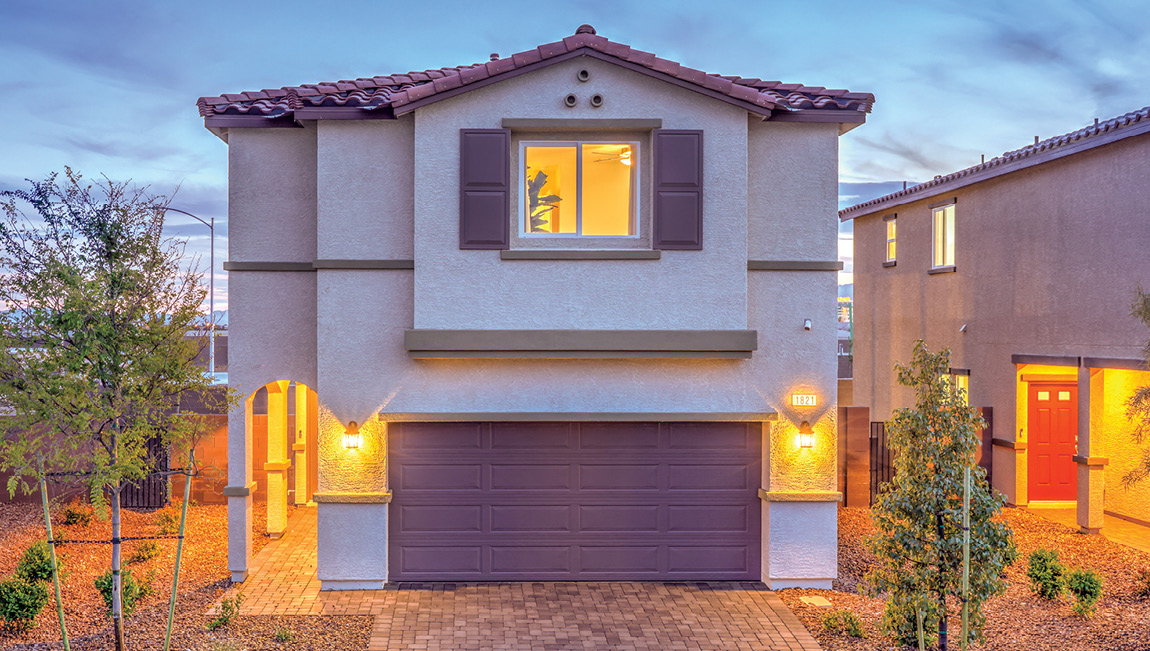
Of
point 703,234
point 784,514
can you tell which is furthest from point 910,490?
point 703,234

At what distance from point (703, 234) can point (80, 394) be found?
272 inches

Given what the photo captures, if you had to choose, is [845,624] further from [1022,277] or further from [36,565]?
[36,565]

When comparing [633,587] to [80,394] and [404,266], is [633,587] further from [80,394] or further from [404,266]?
[80,394]

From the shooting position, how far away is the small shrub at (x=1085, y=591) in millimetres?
8992

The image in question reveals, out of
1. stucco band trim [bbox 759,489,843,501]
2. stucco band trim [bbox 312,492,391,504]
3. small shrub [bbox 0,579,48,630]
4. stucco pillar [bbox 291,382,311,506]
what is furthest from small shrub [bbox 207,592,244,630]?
stucco band trim [bbox 759,489,843,501]

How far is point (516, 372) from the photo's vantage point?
33.8ft

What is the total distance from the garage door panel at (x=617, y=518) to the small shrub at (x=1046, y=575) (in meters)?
4.55

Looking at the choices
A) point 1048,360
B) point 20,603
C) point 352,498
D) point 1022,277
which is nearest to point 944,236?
point 1022,277

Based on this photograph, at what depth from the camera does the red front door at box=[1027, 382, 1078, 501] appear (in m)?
15.0

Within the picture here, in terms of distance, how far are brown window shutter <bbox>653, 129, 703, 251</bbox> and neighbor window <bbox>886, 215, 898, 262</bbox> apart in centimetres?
1097

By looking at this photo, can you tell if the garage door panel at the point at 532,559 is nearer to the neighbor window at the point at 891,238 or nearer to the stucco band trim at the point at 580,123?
the stucco band trim at the point at 580,123

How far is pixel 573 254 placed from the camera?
33.0 feet

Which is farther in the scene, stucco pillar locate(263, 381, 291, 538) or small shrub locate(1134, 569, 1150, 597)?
stucco pillar locate(263, 381, 291, 538)

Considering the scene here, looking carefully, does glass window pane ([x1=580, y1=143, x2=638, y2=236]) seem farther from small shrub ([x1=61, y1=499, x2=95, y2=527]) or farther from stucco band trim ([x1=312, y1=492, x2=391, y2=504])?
small shrub ([x1=61, y1=499, x2=95, y2=527])
